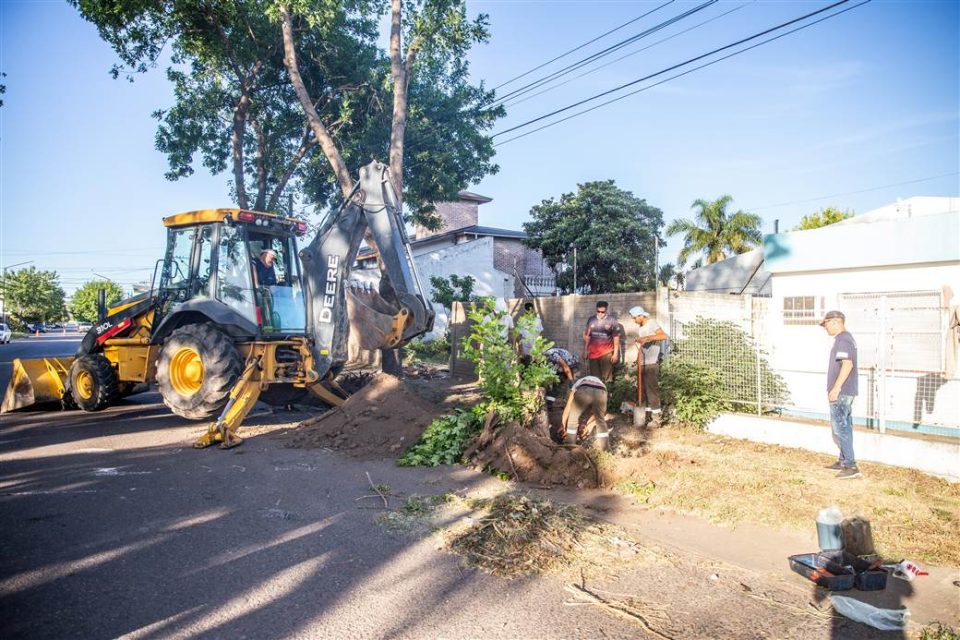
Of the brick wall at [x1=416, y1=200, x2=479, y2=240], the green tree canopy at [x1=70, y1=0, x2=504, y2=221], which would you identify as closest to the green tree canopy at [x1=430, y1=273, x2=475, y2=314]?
the green tree canopy at [x1=70, y1=0, x2=504, y2=221]

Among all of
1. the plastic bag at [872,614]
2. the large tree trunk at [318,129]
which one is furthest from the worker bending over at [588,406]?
the large tree trunk at [318,129]

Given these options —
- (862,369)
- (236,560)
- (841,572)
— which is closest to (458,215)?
(862,369)

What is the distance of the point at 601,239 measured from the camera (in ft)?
89.7

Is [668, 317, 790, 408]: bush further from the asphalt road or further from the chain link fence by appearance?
the asphalt road

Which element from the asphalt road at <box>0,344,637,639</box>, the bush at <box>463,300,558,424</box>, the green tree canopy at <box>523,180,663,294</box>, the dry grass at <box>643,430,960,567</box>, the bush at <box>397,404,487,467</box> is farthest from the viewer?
the green tree canopy at <box>523,180,663,294</box>

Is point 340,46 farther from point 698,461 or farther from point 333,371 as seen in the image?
point 698,461

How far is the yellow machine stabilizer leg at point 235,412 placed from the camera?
318 inches

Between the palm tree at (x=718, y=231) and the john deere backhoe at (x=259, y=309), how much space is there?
94.9 ft

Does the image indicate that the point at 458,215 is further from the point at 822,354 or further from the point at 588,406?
the point at 588,406

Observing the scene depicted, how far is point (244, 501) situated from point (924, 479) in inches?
281

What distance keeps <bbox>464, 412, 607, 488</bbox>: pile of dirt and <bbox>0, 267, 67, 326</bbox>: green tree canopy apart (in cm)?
7772

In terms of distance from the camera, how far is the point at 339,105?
17281 mm

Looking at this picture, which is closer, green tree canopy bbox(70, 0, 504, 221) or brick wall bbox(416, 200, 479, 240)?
green tree canopy bbox(70, 0, 504, 221)

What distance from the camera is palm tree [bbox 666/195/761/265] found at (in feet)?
115
